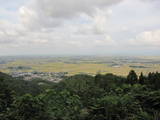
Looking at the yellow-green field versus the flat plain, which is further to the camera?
the flat plain

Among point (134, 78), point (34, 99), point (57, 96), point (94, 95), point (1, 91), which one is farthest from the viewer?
point (134, 78)

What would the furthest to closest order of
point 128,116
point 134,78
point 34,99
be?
point 134,78
point 34,99
point 128,116

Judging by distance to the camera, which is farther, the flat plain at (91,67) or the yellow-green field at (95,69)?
the flat plain at (91,67)

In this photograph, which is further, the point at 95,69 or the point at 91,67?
the point at 91,67

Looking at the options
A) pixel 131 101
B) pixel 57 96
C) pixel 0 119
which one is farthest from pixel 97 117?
pixel 0 119

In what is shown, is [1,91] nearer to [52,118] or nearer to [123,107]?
[52,118]

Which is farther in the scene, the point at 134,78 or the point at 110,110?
the point at 134,78

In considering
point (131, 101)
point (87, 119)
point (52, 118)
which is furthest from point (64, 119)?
point (131, 101)

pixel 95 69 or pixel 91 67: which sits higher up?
pixel 91 67

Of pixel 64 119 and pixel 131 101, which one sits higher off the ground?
pixel 131 101

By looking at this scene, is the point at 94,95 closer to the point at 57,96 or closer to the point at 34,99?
the point at 57,96
